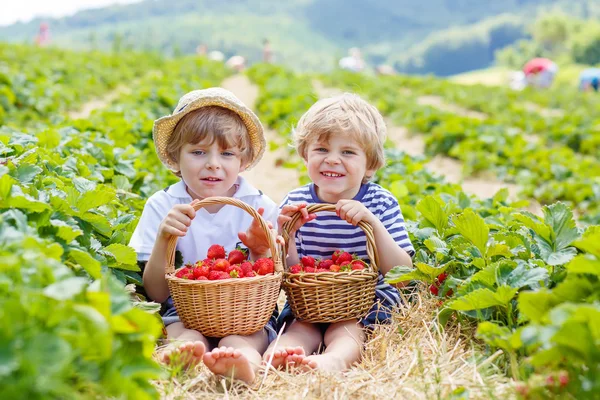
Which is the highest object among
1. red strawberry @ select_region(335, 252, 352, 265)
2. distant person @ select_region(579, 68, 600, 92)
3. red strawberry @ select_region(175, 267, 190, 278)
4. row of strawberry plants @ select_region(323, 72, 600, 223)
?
red strawberry @ select_region(175, 267, 190, 278)

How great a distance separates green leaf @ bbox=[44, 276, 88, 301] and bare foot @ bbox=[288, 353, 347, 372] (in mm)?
1274

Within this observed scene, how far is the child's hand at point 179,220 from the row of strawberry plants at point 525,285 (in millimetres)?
1017

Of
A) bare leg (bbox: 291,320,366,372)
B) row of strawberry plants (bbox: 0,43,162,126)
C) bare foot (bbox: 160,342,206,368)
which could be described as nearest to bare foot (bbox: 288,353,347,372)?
bare leg (bbox: 291,320,366,372)

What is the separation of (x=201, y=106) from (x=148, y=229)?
2.32ft

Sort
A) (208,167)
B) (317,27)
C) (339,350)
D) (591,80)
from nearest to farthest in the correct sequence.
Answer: (339,350) < (208,167) < (591,80) < (317,27)

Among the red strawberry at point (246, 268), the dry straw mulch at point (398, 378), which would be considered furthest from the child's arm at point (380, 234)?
the red strawberry at point (246, 268)

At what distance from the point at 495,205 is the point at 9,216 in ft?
13.1

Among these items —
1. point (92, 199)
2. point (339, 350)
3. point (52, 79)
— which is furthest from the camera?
point (52, 79)

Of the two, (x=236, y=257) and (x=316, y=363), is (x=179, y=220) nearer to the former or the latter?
(x=236, y=257)

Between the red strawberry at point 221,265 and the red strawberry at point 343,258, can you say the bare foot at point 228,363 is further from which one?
the red strawberry at point 343,258

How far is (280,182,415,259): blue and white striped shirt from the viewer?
140 inches

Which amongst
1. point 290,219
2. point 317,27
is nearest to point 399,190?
point 290,219

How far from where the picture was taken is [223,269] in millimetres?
2979

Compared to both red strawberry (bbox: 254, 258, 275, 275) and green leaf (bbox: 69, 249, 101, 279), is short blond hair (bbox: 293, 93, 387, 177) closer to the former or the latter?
red strawberry (bbox: 254, 258, 275, 275)
